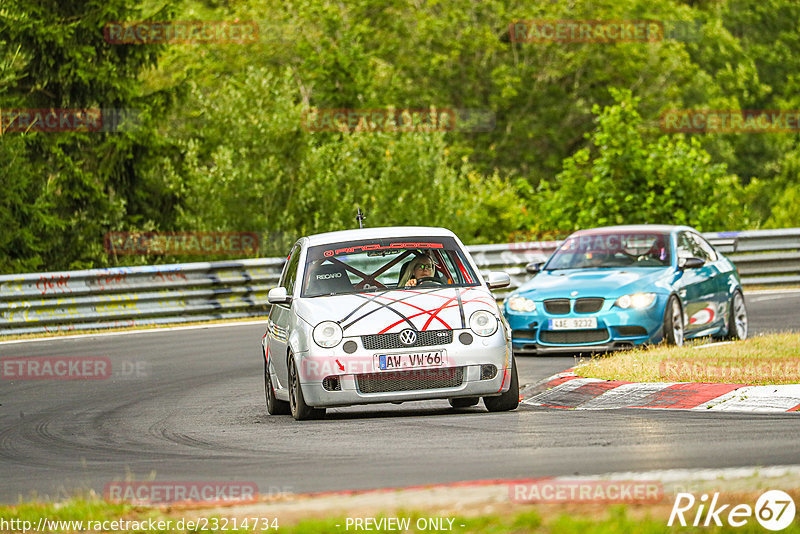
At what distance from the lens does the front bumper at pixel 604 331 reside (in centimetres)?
1498

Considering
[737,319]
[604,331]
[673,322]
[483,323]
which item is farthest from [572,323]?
[483,323]

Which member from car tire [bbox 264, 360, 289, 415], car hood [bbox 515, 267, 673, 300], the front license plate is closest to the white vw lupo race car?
car tire [bbox 264, 360, 289, 415]

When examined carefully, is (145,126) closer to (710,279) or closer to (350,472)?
(710,279)

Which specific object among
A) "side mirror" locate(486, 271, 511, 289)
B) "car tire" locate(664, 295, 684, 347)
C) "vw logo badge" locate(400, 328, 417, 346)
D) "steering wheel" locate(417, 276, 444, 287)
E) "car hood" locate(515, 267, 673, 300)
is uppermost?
"steering wheel" locate(417, 276, 444, 287)

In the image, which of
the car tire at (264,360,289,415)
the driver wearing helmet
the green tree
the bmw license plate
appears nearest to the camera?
the bmw license plate

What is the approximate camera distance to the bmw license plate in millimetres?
10258

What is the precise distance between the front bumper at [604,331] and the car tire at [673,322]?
4.0 inches

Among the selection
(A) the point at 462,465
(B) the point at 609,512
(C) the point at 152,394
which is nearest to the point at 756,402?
(A) the point at 462,465

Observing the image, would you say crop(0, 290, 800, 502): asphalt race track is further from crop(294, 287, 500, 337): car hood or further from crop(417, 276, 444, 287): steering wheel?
crop(417, 276, 444, 287): steering wheel


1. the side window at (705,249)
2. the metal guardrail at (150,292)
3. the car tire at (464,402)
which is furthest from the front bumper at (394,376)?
the metal guardrail at (150,292)

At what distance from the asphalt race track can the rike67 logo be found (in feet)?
4.68

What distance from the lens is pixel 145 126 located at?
31.9m

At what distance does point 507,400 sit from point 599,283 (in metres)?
5.14

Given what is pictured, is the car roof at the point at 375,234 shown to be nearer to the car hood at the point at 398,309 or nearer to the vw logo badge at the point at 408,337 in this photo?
the car hood at the point at 398,309
